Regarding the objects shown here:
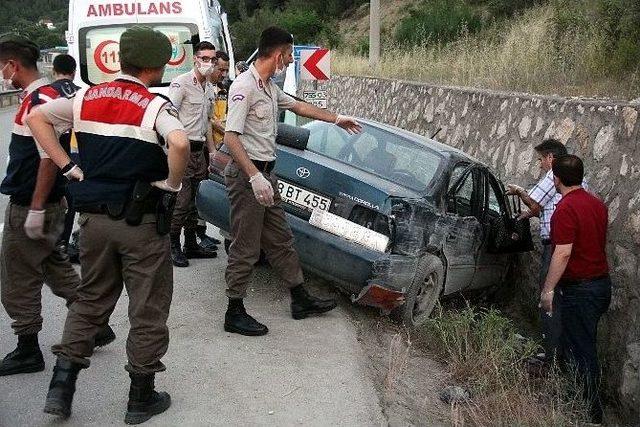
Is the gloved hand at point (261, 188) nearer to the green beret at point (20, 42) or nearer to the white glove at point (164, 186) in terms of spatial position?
the white glove at point (164, 186)

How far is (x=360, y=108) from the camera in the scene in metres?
18.8

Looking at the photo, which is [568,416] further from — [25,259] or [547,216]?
[25,259]

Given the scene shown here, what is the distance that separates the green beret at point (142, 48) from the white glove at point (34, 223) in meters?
1.01

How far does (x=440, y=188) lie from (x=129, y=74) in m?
3.14

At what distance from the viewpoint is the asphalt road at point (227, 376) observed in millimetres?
3918

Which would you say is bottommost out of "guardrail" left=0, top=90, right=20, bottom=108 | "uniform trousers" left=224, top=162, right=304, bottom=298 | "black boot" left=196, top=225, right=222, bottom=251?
"guardrail" left=0, top=90, right=20, bottom=108

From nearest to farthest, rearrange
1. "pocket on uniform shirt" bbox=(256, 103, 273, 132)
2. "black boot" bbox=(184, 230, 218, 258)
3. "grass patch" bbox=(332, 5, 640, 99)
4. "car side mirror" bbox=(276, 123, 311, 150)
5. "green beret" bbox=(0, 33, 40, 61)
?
"green beret" bbox=(0, 33, 40, 61), "pocket on uniform shirt" bbox=(256, 103, 273, 132), "car side mirror" bbox=(276, 123, 311, 150), "black boot" bbox=(184, 230, 218, 258), "grass patch" bbox=(332, 5, 640, 99)

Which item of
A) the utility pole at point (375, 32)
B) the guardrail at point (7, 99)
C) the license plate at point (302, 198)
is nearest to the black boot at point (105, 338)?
the license plate at point (302, 198)

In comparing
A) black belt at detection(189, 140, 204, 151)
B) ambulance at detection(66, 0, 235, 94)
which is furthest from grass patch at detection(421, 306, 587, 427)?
ambulance at detection(66, 0, 235, 94)

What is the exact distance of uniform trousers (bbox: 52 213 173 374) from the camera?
359 centimetres

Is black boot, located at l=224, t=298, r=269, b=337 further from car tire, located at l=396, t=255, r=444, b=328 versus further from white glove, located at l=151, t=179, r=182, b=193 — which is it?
white glove, located at l=151, t=179, r=182, b=193

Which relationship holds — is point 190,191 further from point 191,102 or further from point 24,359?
point 24,359

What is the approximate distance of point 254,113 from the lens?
4883mm

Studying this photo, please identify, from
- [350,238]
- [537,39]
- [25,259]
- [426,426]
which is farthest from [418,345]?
[537,39]
